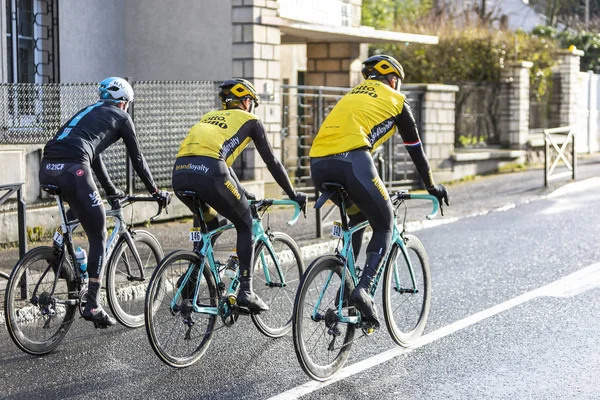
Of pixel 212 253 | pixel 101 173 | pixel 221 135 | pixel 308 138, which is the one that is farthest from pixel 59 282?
pixel 308 138

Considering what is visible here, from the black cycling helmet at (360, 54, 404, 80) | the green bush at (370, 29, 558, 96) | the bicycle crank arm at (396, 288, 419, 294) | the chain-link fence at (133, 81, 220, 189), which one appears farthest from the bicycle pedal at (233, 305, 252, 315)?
the green bush at (370, 29, 558, 96)

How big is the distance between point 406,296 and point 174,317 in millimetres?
1697

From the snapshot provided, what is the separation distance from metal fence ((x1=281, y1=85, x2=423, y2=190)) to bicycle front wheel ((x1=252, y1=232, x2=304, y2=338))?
9202 millimetres

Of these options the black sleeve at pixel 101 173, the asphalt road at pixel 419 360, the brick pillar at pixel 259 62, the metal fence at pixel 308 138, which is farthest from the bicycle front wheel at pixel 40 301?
the metal fence at pixel 308 138

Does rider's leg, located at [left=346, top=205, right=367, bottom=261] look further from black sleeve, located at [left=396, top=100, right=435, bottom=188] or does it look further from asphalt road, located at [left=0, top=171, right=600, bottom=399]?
asphalt road, located at [left=0, top=171, right=600, bottom=399]

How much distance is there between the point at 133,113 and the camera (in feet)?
46.0

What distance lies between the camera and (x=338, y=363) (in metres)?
6.77

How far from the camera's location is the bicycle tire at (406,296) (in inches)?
284

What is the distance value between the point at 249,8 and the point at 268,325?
31.0ft

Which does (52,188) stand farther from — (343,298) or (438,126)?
(438,126)

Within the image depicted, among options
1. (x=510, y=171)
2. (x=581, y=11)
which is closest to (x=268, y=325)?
(x=510, y=171)

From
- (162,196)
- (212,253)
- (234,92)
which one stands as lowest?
(212,253)

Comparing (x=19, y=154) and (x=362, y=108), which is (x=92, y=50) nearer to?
(x=19, y=154)

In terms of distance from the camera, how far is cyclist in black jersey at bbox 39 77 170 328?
7.36 m
